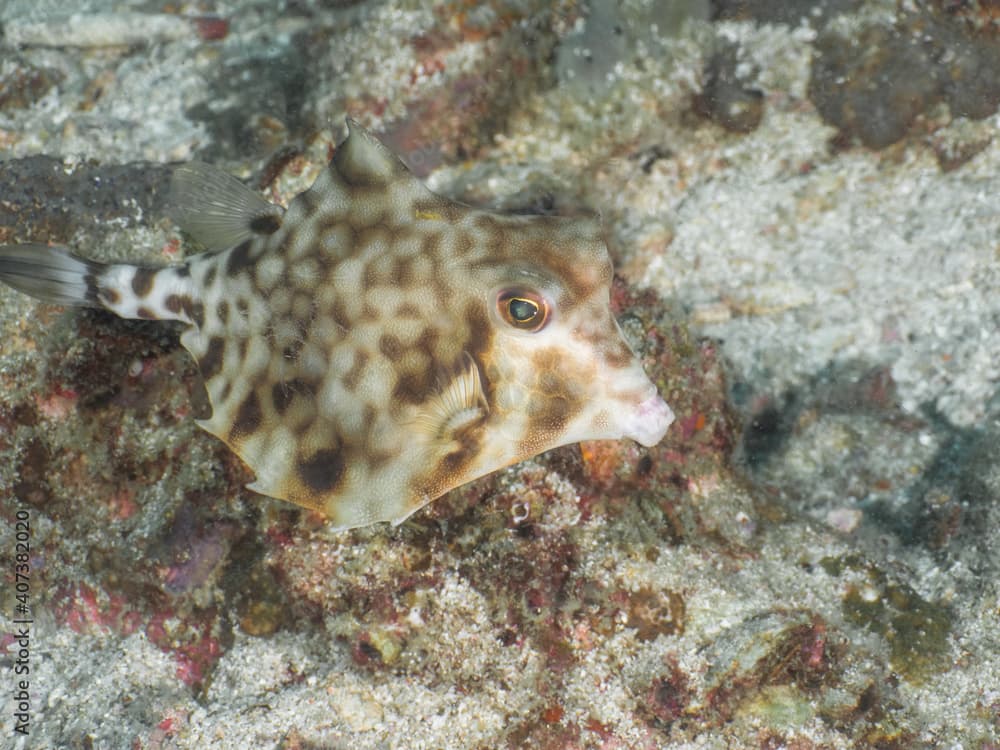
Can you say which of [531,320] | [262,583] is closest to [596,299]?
[531,320]

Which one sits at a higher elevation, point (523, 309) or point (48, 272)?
point (523, 309)

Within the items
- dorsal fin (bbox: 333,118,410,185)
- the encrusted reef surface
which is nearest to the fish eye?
dorsal fin (bbox: 333,118,410,185)

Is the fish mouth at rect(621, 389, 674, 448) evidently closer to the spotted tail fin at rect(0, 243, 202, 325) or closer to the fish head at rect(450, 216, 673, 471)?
the fish head at rect(450, 216, 673, 471)

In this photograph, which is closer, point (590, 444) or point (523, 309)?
point (523, 309)

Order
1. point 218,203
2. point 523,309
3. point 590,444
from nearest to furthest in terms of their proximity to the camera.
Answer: point 523,309 → point 218,203 → point 590,444

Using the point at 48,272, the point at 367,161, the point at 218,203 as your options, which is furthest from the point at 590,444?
the point at 48,272

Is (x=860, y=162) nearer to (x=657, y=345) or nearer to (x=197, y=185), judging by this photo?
(x=657, y=345)

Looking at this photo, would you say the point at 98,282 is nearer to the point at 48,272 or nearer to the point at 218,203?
the point at 48,272
